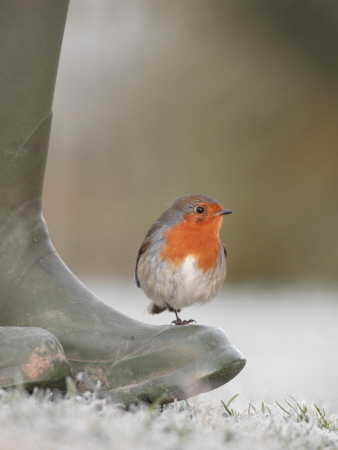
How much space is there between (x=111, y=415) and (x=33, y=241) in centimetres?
74

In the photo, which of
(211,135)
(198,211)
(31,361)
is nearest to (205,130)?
(211,135)

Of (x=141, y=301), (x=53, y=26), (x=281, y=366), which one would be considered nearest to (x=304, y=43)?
(x=141, y=301)

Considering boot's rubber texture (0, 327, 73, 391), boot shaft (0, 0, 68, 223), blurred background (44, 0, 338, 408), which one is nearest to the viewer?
boot's rubber texture (0, 327, 73, 391)

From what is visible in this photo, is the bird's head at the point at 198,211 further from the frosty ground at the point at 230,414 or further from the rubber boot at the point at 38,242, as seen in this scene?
the rubber boot at the point at 38,242

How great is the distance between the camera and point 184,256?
232 centimetres

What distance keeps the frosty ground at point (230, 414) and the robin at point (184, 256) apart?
33 cm

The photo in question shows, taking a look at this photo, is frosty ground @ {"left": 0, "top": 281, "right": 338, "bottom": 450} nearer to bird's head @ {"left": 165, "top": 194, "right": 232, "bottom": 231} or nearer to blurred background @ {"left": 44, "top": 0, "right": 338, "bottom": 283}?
bird's head @ {"left": 165, "top": 194, "right": 232, "bottom": 231}

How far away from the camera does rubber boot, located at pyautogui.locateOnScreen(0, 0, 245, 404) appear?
1608 mm

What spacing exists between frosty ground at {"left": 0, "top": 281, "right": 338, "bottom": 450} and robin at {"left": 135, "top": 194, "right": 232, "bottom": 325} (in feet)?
1.08

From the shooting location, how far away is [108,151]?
288 inches

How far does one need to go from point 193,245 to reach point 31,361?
1.04m

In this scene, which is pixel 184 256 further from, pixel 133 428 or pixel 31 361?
pixel 133 428

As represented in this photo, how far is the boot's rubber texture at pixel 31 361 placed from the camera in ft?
4.45

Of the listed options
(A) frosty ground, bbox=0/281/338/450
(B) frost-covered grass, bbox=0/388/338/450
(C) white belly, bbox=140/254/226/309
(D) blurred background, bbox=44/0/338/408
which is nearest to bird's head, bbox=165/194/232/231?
(C) white belly, bbox=140/254/226/309
